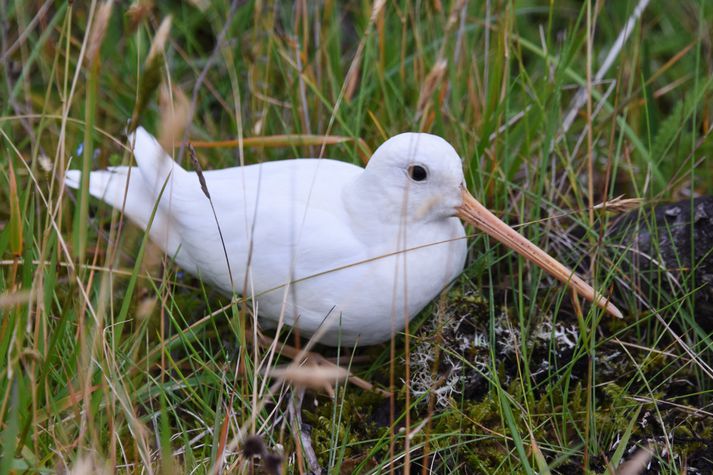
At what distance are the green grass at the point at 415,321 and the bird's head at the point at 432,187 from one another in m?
0.15

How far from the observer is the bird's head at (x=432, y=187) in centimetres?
210

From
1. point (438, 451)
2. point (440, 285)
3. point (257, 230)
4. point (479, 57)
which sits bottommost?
point (438, 451)

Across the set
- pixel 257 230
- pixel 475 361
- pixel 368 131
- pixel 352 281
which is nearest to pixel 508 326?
pixel 475 361

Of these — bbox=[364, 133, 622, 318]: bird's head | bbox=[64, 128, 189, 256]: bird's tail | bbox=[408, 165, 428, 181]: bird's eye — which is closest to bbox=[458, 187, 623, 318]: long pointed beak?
bbox=[364, 133, 622, 318]: bird's head

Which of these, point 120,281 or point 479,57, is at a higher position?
point 479,57

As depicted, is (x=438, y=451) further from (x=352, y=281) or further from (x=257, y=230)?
(x=257, y=230)

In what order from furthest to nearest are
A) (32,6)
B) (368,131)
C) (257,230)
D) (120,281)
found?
(32,6) < (368,131) < (120,281) < (257,230)

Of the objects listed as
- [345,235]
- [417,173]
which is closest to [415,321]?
[345,235]

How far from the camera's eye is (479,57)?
3277 millimetres

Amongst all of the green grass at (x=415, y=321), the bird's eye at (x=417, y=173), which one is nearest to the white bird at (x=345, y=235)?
the bird's eye at (x=417, y=173)

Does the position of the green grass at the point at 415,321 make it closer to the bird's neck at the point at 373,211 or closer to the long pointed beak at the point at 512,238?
the long pointed beak at the point at 512,238

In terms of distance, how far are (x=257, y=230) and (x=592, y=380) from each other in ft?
3.21

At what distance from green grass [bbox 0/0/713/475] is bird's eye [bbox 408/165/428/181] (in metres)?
0.25

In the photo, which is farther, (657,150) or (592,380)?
(657,150)
